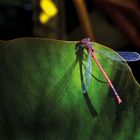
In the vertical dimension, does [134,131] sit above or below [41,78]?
below

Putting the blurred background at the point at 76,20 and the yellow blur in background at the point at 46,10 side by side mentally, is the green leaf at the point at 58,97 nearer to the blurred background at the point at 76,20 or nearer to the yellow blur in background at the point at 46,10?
the blurred background at the point at 76,20

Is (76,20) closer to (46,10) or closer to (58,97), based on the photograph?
(46,10)

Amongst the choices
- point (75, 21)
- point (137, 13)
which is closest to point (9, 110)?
point (137, 13)

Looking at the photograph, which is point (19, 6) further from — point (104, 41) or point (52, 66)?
point (52, 66)

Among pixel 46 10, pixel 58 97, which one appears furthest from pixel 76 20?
pixel 58 97

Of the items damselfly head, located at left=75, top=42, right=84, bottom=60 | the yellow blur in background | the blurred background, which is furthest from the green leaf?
the yellow blur in background

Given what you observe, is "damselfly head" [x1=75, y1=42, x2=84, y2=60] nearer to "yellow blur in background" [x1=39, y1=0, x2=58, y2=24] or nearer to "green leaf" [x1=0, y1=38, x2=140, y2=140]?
"green leaf" [x1=0, y1=38, x2=140, y2=140]

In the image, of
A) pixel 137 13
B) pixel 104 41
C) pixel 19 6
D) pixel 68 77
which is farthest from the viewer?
pixel 19 6
